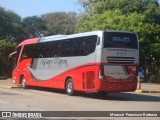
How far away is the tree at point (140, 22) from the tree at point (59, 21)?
25.1 m

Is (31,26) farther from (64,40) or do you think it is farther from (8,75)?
(64,40)

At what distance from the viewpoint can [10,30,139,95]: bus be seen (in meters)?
19.7

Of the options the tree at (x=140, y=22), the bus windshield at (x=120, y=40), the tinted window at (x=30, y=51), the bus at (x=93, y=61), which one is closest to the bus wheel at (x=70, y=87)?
the bus at (x=93, y=61)

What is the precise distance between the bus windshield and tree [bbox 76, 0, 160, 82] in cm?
1643

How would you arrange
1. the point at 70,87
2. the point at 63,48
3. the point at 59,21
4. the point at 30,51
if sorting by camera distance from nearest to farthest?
1. the point at 70,87
2. the point at 63,48
3. the point at 30,51
4. the point at 59,21

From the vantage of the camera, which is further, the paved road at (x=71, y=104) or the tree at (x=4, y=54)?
the tree at (x=4, y=54)

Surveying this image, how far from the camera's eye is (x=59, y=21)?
71188mm

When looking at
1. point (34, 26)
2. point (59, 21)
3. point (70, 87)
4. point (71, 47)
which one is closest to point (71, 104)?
point (70, 87)

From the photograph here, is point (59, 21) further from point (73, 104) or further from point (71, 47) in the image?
point (73, 104)

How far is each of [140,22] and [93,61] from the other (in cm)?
1842

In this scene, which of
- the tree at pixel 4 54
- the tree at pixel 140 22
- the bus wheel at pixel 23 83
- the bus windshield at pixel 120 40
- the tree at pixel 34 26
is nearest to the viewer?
the bus windshield at pixel 120 40

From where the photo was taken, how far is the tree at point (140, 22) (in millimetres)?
37250

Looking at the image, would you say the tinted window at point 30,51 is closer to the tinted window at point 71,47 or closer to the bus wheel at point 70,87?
the tinted window at point 71,47

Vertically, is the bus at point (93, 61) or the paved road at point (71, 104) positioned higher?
the bus at point (93, 61)
